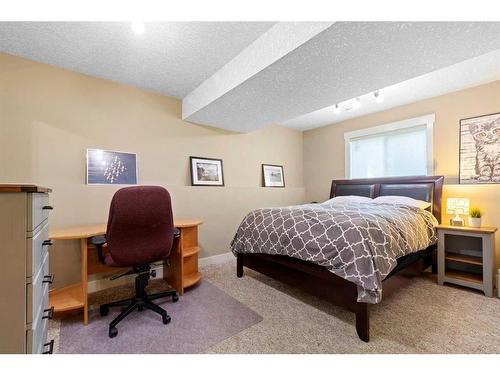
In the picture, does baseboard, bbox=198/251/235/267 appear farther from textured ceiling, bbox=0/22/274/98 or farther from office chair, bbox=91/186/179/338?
textured ceiling, bbox=0/22/274/98

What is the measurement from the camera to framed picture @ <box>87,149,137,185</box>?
246 cm

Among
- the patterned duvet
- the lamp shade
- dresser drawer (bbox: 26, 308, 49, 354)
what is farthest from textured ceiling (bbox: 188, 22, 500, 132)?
dresser drawer (bbox: 26, 308, 49, 354)

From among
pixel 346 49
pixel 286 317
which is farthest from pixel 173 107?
pixel 286 317

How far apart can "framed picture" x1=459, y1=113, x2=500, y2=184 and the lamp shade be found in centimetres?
31

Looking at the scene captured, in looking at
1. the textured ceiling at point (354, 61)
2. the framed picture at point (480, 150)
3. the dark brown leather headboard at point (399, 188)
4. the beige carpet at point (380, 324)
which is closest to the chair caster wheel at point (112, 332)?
the beige carpet at point (380, 324)

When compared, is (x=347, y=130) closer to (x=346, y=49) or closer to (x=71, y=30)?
(x=346, y=49)

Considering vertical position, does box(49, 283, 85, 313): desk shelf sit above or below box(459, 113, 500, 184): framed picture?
below

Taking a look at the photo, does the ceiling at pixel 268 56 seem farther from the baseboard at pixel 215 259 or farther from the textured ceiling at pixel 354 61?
the baseboard at pixel 215 259

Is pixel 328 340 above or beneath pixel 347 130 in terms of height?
beneath

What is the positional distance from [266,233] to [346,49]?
179 centimetres

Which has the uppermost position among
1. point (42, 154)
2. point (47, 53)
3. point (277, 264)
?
point (47, 53)

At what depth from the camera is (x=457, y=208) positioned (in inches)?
107

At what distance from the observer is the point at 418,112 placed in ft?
10.7
